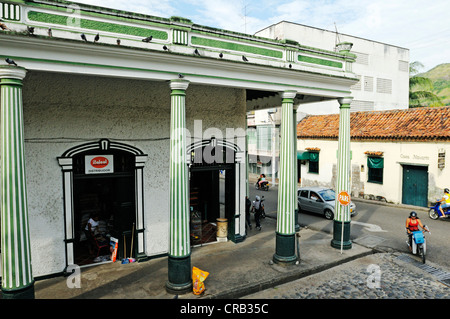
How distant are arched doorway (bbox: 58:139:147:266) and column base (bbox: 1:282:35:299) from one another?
2387 mm

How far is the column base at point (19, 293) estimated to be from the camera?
5.51 metres

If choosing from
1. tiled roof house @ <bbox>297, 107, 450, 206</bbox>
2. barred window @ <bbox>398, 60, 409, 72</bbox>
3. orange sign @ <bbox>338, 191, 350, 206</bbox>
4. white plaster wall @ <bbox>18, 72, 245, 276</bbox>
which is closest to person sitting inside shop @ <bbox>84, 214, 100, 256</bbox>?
white plaster wall @ <bbox>18, 72, 245, 276</bbox>

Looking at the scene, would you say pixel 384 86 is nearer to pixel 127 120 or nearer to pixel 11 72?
pixel 127 120

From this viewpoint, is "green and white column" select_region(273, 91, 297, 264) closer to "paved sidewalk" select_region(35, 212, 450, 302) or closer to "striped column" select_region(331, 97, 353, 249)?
"paved sidewalk" select_region(35, 212, 450, 302)

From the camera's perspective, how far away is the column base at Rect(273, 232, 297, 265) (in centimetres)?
865

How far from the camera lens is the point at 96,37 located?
20.1 ft

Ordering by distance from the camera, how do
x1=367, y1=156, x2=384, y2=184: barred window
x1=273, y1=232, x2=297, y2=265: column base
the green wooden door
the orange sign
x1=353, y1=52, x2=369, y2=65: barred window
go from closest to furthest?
x1=273, y1=232, x2=297, y2=265: column base, the orange sign, the green wooden door, x1=367, y1=156, x2=384, y2=184: barred window, x1=353, y1=52, x2=369, y2=65: barred window

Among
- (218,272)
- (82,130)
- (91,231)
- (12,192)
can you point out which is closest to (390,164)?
(218,272)

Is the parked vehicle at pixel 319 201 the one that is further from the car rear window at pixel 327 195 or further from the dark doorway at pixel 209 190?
the dark doorway at pixel 209 190

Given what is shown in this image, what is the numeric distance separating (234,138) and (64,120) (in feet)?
16.8

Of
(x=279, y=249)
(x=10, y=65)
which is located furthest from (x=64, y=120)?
(x=279, y=249)

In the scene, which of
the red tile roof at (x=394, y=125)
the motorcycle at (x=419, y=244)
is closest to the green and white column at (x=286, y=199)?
the motorcycle at (x=419, y=244)

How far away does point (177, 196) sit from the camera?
704cm

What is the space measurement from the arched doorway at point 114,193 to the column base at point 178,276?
2.20 meters
